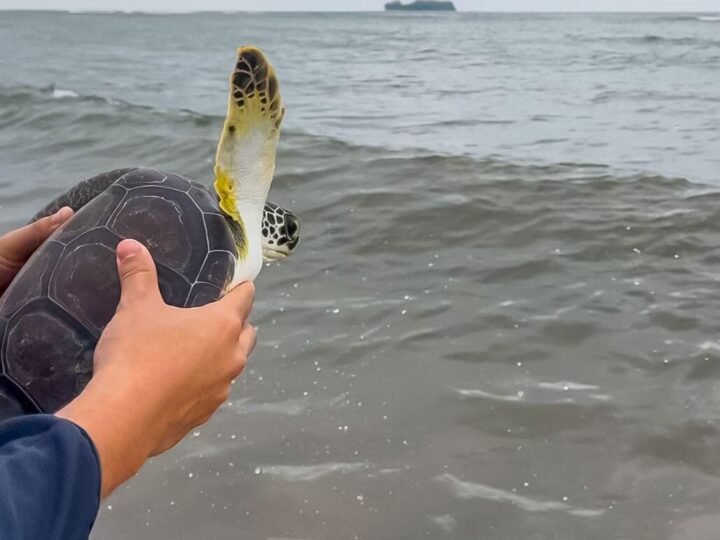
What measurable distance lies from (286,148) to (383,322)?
3.78 metres

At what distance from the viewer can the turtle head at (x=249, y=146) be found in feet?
6.43

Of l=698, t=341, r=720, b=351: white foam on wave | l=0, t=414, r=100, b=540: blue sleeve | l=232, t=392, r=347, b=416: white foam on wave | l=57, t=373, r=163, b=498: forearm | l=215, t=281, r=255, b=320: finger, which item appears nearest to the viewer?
l=0, t=414, r=100, b=540: blue sleeve

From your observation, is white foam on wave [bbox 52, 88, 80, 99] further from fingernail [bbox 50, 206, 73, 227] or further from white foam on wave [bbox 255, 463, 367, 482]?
fingernail [bbox 50, 206, 73, 227]

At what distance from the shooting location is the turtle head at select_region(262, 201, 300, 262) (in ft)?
7.75

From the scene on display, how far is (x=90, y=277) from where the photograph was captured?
1436 millimetres

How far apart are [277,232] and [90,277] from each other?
98cm

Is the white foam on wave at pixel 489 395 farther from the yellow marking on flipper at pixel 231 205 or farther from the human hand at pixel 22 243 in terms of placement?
the human hand at pixel 22 243

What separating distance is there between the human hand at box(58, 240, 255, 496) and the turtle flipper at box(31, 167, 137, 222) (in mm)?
744

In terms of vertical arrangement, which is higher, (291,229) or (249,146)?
(249,146)

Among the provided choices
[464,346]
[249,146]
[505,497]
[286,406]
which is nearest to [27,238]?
[249,146]

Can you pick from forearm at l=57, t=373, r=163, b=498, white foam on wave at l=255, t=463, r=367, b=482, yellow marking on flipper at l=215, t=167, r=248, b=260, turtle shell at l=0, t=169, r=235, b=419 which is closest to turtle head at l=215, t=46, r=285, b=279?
yellow marking on flipper at l=215, t=167, r=248, b=260

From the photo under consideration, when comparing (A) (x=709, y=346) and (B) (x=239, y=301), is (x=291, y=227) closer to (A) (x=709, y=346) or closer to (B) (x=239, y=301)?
(B) (x=239, y=301)

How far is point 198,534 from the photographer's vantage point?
2062 millimetres

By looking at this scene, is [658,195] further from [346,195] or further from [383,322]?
[383,322]
